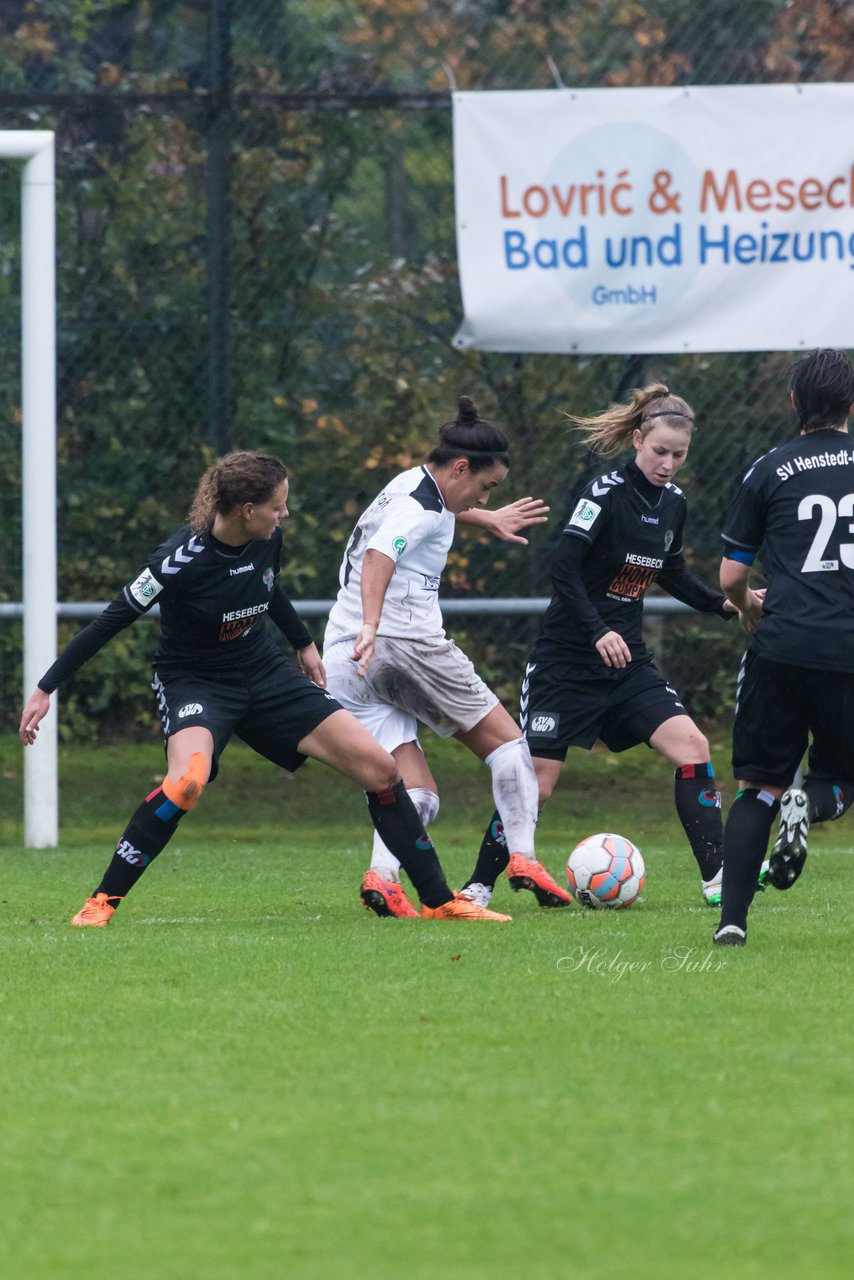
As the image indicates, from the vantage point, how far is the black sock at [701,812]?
6.93 meters

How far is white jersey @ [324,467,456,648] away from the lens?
6.84 meters

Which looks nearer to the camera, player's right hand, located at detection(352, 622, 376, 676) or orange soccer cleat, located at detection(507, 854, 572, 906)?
player's right hand, located at detection(352, 622, 376, 676)

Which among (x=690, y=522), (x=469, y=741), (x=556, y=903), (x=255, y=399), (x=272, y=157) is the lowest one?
(x=556, y=903)

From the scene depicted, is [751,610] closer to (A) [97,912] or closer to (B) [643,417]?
(B) [643,417]

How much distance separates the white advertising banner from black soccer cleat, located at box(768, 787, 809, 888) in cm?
538

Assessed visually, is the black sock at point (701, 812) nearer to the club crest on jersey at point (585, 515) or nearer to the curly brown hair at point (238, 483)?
the club crest on jersey at point (585, 515)

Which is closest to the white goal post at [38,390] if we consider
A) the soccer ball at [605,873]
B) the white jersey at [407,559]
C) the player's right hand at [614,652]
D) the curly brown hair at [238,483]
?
the white jersey at [407,559]

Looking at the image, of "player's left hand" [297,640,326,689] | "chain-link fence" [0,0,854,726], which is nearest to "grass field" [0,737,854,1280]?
"player's left hand" [297,640,326,689]

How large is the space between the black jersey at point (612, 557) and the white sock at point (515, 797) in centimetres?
47

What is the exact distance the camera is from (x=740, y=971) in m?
5.40

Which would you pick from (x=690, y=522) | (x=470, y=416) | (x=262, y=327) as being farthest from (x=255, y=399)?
(x=470, y=416)

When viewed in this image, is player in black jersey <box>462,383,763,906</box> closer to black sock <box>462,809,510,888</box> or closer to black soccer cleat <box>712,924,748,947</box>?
black sock <box>462,809,510,888</box>

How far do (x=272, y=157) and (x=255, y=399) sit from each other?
1.39 metres

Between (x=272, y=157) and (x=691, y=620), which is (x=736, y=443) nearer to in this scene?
(x=691, y=620)
